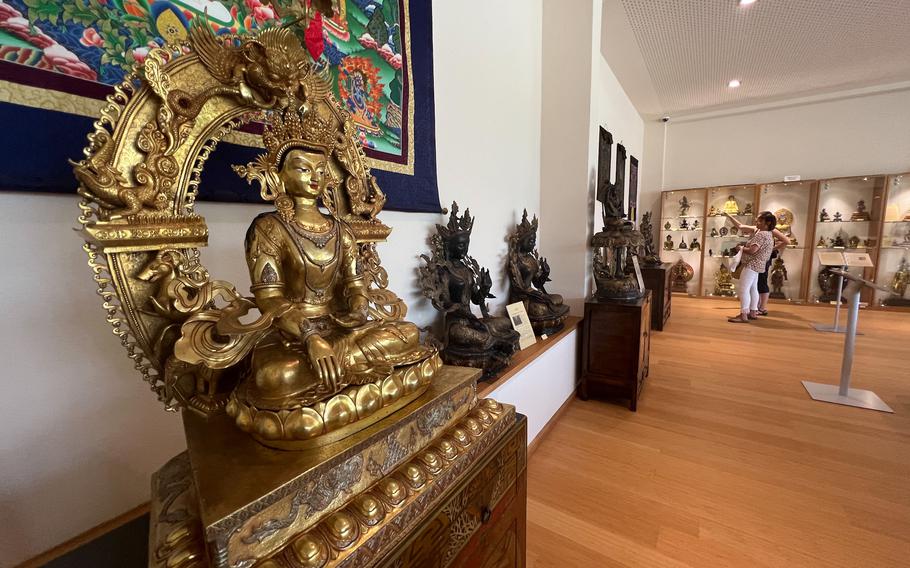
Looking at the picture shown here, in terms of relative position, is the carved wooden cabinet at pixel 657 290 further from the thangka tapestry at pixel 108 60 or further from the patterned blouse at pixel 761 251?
the thangka tapestry at pixel 108 60

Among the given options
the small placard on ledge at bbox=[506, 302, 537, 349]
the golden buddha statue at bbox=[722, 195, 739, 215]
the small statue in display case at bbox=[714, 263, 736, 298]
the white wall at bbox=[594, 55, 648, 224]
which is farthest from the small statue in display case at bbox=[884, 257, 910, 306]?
the small placard on ledge at bbox=[506, 302, 537, 349]

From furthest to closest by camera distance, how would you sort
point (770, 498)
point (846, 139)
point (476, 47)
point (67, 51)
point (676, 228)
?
point (676, 228) → point (846, 139) → point (476, 47) → point (770, 498) → point (67, 51)

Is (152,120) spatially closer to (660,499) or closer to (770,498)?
(660,499)

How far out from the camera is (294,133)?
0.64 meters

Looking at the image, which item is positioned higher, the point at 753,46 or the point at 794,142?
the point at 753,46

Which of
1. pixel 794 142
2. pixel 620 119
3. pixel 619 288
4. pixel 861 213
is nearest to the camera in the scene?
pixel 619 288

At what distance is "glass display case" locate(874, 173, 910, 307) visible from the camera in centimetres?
500

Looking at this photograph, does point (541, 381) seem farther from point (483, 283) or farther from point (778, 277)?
point (778, 277)

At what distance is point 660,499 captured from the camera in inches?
61.0

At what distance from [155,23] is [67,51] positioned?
0.57 ft

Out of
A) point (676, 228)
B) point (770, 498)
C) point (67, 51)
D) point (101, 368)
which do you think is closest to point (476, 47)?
point (67, 51)

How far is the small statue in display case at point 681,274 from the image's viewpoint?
6.38 m

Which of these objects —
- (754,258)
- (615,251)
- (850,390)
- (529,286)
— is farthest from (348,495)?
(754,258)

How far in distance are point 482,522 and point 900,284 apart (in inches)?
303
